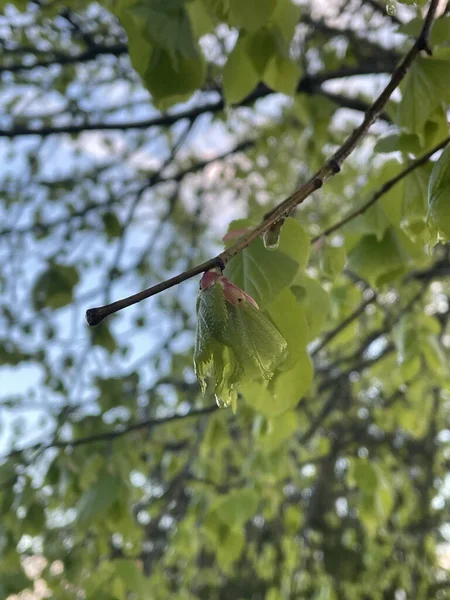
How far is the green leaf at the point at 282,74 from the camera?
2.55ft

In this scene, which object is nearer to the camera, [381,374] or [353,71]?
[353,71]

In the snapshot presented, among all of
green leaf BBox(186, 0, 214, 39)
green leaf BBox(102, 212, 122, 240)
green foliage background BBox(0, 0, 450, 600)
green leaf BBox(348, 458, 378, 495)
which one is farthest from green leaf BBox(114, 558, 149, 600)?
green leaf BBox(102, 212, 122, 240)

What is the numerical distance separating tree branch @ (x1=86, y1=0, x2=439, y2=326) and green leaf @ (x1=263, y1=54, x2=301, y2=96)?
0.26 meters

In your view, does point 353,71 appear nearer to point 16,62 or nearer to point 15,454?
point 15,454

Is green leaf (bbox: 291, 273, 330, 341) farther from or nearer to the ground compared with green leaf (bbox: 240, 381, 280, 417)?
farther from the ground

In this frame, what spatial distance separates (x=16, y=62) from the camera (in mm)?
2029

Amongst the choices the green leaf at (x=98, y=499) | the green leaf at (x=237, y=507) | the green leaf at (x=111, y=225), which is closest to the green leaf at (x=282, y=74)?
the green leaf at (x=98, y=499)

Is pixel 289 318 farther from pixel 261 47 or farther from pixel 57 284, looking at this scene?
pixel 57 284

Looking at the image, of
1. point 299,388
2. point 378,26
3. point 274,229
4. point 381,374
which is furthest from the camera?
point 381,374

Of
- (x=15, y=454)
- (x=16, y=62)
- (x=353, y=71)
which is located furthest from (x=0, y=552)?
(x=16, y=62)

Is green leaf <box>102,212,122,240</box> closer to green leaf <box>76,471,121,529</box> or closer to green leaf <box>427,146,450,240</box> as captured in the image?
green leaf <box>76,471,121,529</box>

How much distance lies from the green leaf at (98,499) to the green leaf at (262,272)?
0.70 meters

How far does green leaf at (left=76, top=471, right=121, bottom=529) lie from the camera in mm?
1008

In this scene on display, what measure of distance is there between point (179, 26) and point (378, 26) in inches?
63.4
